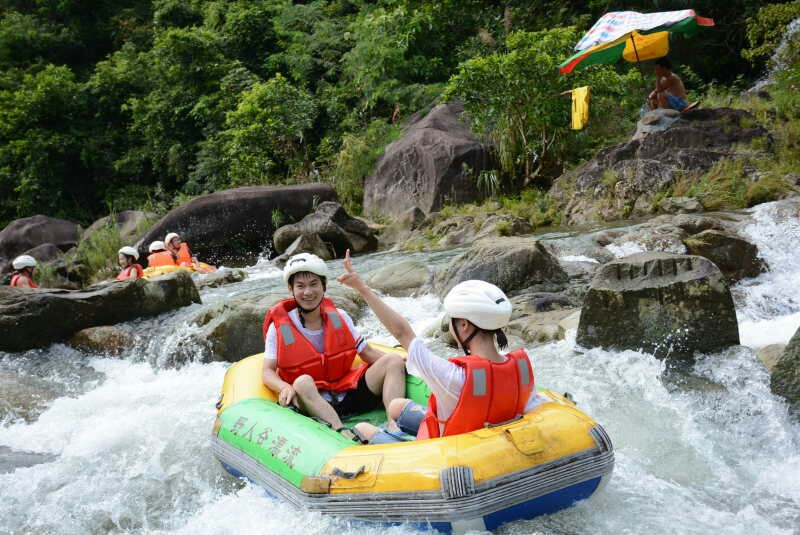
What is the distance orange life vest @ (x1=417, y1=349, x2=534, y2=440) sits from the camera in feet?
9.34

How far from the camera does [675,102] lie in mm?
11031

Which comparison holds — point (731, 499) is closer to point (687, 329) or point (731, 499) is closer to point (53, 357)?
point (687, 329)

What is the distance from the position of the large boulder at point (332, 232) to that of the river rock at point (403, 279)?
9.17 ft

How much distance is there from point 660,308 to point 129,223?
12170 millimetres

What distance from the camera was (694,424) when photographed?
4.12 meters

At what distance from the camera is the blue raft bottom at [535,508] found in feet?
9.34

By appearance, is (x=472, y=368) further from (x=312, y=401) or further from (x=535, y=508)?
(x=312, y=401)

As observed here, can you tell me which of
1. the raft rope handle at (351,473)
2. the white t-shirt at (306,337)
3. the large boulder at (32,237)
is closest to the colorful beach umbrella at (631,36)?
the white t-shirt at (306,337)

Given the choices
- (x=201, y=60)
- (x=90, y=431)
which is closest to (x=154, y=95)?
(x=201, y=60)

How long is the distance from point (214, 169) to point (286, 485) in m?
14.0

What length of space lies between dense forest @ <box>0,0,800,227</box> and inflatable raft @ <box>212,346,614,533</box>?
376 inches

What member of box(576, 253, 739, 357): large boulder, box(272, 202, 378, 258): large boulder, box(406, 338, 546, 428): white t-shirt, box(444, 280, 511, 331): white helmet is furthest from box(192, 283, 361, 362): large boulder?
box(272, 202, 378, 258): large boulder

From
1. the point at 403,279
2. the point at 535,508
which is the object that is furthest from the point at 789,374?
the point at 403,279

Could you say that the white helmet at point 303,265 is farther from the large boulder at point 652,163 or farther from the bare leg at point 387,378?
the large boulder at point 652,163
